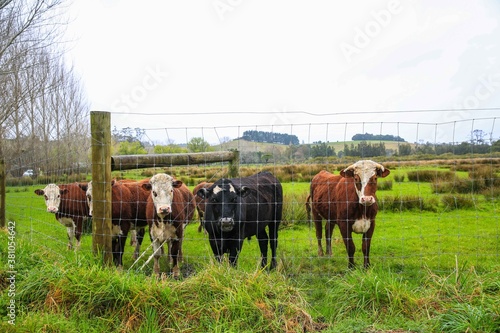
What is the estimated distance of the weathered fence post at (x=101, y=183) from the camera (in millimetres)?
5043

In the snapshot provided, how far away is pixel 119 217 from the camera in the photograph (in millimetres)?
7336

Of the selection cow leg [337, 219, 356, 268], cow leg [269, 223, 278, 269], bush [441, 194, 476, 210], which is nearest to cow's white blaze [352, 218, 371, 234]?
cow leg [337, 219, 356, 268]

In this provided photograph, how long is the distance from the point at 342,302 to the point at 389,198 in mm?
8085

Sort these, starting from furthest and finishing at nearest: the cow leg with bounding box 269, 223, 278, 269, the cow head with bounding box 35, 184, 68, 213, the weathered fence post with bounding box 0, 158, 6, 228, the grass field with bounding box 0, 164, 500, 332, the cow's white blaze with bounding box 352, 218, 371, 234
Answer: the weathered fence post with bounding box 0, 158, 6, 228
the cow head with bounding box 35, 184, 68, 213
the cow leg with bounding box 269, 223, 278, 269
the cow's white blaze with bounding box 352, 218, 371, 234
the grass field with bounding box 0, 164, 500, 332

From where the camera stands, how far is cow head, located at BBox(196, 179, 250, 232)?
18.6 feet

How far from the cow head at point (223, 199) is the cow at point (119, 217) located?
6.26 ft

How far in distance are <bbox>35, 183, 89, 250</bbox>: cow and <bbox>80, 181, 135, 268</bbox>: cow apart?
1.64m

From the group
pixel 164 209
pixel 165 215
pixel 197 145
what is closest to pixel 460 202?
pixel 197 145

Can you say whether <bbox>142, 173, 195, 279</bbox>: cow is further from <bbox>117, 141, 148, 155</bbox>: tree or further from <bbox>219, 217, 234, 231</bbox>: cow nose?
<bbox>219, 217, 234, 231</bbox>: cow nose

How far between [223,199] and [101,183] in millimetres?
1695

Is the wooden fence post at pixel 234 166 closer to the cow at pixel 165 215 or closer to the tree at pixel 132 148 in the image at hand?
the cow at pixel 165 215

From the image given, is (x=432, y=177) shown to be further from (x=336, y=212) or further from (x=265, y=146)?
(x=265, y=146)

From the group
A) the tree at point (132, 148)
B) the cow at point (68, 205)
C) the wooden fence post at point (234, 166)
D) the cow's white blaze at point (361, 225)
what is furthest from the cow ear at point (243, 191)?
the cow at point (68, 205)

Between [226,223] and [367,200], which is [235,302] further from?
[367,200]
